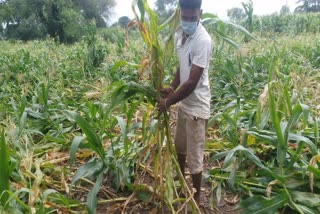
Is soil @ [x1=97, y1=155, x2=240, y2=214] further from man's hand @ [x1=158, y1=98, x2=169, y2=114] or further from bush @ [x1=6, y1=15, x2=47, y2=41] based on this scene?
bush @ [x1=6, y1=15, x2=47, y2=41]

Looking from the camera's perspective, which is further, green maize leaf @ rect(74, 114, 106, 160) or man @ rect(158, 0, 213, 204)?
green maize leaf @ rect(74, 114, 106, 160)

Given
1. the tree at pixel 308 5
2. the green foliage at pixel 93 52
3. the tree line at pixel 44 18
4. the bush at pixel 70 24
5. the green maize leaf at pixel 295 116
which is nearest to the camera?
the green maize leaf at pixel 295 116

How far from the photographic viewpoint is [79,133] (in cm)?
315

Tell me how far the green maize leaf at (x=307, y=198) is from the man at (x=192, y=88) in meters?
0.59

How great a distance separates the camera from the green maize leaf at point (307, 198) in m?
1.86

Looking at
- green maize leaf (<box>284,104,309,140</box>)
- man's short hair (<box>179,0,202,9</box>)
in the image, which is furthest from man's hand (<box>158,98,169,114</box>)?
green maize leaf (<box>284,104,309,140</box>)

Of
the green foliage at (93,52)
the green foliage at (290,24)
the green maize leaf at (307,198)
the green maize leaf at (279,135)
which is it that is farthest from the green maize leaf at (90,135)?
the green foliage at (290,24)

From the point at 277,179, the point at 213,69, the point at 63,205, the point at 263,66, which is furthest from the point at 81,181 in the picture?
the point at 263,66

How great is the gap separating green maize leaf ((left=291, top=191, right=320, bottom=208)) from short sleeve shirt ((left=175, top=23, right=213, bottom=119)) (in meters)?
0.71

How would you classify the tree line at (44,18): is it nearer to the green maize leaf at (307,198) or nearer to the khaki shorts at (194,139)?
the khaki shorts at (194,139)

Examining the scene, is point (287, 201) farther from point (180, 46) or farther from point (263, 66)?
point (263, 66)

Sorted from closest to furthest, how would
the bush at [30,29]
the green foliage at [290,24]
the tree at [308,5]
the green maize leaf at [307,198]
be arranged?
1. the green maize leaf at [307,198]
2. the green foliage at [290,24]
3. the bush at [30,29]
4. the tree at [308,5]

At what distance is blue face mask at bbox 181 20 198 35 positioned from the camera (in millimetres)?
1798

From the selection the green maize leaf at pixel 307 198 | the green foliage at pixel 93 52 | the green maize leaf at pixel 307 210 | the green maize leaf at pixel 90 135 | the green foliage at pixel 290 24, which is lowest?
the green maize leaf at pixel 307 210
